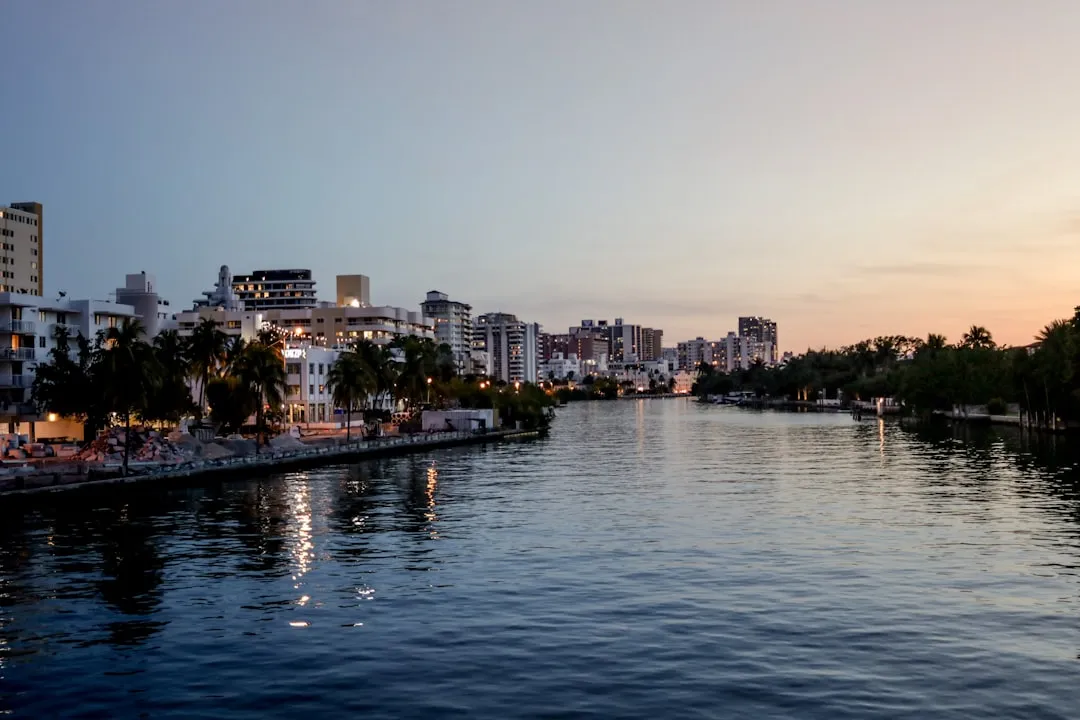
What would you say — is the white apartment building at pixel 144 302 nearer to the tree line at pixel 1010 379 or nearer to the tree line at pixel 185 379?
the tree line at pixel 185 379

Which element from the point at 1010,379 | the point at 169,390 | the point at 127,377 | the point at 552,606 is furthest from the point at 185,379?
the point at 1010,379

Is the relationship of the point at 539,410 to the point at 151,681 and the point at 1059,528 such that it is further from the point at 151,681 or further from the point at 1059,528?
the point at 151,681

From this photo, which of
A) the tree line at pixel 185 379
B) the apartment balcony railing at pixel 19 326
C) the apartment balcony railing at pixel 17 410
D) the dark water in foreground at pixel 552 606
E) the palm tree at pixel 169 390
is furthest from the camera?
the apartment balcony railing at pixel 19 326

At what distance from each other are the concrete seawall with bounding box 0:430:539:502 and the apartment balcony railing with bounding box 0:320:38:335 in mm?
30969

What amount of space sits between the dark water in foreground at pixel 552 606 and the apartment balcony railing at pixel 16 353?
45.5 metres

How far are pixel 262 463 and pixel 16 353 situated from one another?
33627mm

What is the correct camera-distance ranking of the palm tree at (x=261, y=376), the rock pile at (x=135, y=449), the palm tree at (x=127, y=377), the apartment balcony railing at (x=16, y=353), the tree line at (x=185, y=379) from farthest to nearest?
1. the palm tree at (x=261, y=376)
2. the apartment balcony railing at (x=16, y=353)
3. the rock pile at (x=135, y=449)
4. the tree line at (x=185, y=379)
5. the palm tree at (x=127, y=377)

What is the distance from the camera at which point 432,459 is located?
110 meters

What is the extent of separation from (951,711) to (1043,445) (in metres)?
97.7

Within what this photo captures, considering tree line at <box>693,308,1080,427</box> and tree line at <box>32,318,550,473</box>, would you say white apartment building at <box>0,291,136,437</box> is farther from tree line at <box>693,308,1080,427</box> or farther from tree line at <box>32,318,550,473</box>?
tree line at <box>693,308,1080,427</box>

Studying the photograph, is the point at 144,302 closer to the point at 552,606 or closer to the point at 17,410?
the point at 17,410

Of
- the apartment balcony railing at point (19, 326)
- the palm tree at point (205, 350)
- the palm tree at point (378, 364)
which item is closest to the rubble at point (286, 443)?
the palm tree at point (205, 350)

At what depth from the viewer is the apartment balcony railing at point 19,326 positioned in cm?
10442

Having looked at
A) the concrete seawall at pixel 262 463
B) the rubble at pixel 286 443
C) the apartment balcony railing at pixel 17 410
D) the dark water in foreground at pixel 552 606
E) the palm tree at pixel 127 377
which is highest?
the palm tree at pixel 127 377
